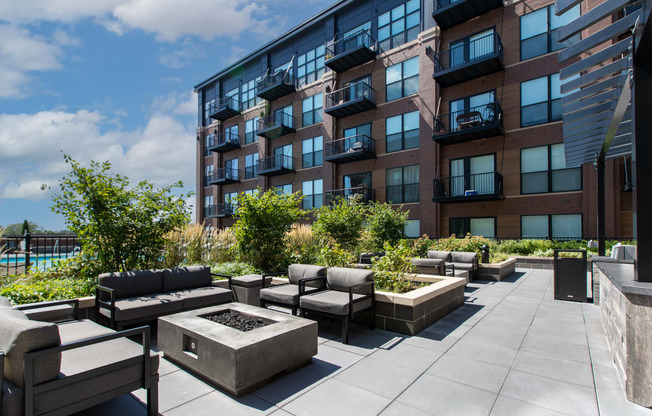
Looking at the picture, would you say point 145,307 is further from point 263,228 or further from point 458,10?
point 458,10

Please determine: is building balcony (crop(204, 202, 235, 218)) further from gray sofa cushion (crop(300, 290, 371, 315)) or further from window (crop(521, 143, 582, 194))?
gray sofa cushion (crop(300, 290, 371, 315))

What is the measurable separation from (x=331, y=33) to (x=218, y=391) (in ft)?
77.0

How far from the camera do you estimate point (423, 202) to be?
58.1 feet

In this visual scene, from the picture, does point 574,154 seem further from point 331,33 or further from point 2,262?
point 331,33

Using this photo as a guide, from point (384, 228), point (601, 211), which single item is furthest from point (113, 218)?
point (601, 211)

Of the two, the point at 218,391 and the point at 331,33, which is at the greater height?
the point at 331,33

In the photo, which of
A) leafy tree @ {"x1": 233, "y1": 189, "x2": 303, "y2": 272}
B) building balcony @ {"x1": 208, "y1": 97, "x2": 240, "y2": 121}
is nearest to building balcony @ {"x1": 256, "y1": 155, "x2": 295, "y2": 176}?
building balcony @ {"x1": 208, "y1": 97, "x2": 240, "y2": 121}

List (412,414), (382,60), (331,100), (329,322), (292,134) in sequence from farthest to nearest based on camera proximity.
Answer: (292,134), (331,100), (382,60), (329,322), (412,414)

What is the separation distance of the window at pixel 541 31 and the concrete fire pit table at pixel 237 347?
17366mm

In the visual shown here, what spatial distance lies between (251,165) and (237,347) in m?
25.7

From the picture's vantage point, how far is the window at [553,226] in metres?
14.0

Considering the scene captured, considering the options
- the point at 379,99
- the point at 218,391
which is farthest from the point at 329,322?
the point at 379,99

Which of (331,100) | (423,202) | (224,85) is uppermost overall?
(224,85)

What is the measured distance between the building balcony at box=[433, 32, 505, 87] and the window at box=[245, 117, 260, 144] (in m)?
15.4
